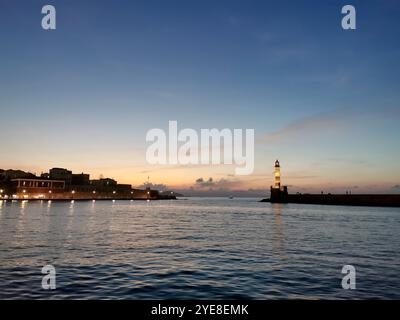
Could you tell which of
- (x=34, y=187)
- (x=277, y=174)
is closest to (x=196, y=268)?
(x=277, y=174)

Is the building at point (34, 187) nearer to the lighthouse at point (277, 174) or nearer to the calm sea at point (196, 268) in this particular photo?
the lighthouse at point (277, 174)

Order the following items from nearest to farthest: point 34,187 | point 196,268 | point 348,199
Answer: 1. point 196,268
2. point 348,199
3. point 34,187

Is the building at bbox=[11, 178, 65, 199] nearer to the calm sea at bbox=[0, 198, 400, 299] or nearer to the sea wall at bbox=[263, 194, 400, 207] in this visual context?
the sea wall at bbox=[263, 194, 400, 207]

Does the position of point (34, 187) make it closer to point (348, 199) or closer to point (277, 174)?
point (277, 174)

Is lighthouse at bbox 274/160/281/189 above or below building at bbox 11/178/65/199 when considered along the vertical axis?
above

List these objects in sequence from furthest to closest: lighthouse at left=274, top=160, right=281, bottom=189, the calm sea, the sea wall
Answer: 1. lighthouse at left=274, top=160, right=281, bottom=189
2. the sea wall
3. the calm sea

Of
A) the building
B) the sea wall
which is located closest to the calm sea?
the sea wall

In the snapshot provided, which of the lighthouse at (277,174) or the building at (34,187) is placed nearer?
the lighthouse at (277,174)

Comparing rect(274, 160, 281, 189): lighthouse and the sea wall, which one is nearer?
the sea wall

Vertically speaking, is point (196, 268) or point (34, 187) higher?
point (34, 187)

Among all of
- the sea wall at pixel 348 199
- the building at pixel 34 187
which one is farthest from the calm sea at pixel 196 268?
the building at pixel 34 187

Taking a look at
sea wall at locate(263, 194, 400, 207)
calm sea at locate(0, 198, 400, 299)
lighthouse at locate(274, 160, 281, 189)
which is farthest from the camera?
lighthouse at locate(274, 160, 281, 189)

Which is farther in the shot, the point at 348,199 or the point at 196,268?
the point at 348,199
